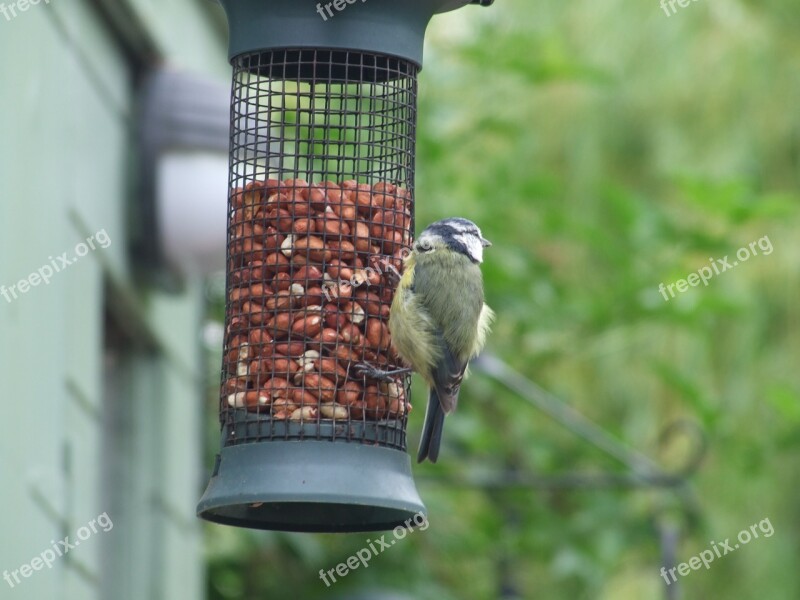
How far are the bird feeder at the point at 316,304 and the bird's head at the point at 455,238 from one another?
0.10 m

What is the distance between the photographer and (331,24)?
14.1ft

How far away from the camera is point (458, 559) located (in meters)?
9.77

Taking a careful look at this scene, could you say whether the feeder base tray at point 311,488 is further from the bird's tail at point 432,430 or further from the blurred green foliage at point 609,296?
the blurred green foliage at point 609,296

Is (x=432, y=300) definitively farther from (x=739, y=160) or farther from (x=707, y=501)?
(x=739, y=160)

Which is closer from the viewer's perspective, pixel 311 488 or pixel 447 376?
pixel 311 488

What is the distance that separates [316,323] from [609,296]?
4.35 m

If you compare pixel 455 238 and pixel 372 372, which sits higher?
pixel 455 238

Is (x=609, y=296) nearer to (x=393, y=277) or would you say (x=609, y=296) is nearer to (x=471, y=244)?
(x=471, y=244)

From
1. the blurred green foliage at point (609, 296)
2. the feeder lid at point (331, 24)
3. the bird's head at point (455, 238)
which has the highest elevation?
the feeder lid at point (331, 24)

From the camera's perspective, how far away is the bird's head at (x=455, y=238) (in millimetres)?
4773

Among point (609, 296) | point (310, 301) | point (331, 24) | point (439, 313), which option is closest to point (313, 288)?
point (310, 301)

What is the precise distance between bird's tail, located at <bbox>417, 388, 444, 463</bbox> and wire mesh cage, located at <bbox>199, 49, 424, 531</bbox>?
15 cm

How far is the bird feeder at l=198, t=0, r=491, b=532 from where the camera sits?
423 cm

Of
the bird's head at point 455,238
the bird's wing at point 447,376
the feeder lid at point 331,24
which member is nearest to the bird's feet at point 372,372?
the bird's wing at point 447,376
